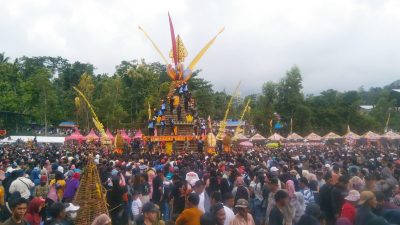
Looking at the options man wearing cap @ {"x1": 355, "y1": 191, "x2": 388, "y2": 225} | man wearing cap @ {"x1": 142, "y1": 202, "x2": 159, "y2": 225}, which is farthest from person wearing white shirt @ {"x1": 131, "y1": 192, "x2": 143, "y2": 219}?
man wearing cap @ {"x1": 355, "y1": 191, "x2": 388, "y2": 225}

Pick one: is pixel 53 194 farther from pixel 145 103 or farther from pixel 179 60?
pixel 145 103

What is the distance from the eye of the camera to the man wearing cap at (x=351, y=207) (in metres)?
6.97

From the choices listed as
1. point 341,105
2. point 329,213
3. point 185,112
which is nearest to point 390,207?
point 329,213

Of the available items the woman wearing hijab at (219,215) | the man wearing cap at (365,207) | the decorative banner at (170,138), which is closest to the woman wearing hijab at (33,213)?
the woman wearing hijab at (219,215)

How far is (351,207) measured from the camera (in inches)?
279

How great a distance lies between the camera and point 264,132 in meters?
62.2

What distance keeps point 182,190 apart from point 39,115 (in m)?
53.0

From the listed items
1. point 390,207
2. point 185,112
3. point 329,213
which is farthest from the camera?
point 185,112

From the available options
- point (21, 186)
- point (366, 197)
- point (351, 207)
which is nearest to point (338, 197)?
point (351, 207)

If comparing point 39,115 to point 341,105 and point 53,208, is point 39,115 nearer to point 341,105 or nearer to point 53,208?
point 341,105

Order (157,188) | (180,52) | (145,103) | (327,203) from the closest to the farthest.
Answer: (327,203) → (157,188) → (180,52) → (145,103)

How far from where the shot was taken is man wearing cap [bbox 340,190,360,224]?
274 inches

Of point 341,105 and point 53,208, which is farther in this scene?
point 341,105

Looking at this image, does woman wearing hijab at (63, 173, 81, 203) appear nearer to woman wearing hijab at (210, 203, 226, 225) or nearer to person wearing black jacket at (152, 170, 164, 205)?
person wearing black jacket at (152, 170, 164, 205)
